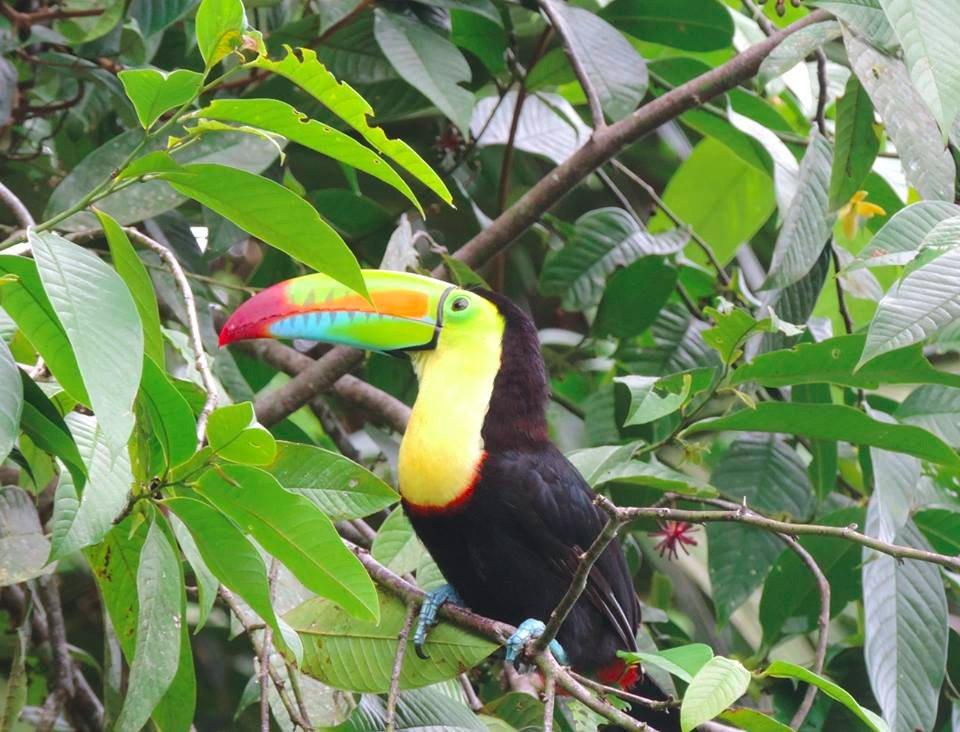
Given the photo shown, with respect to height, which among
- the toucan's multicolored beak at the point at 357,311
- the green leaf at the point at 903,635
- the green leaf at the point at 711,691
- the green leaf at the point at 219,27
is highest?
the green leaf at the point at 219,27

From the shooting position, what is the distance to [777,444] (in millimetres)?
2643

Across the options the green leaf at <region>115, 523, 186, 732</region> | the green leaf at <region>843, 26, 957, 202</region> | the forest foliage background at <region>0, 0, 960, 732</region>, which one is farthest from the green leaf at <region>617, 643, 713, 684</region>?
the green leaf at <region>843, 26, 957, 202</region>

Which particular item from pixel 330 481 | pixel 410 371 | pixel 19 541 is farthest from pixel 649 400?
pixel 410 371

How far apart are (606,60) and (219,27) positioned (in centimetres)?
131

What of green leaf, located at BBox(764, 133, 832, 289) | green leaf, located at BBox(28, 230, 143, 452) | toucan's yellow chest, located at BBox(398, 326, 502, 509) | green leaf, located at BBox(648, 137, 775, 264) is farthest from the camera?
green leaf, located at BBox(648, 137, 775, 264)

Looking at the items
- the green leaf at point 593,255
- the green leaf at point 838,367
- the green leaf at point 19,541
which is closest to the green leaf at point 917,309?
the green leaf at point 838,367

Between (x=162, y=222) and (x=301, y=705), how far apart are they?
1322 mm

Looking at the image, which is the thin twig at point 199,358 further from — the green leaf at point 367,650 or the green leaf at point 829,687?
the green leaf at point 829,687

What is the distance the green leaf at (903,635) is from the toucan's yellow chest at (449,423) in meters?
0.68

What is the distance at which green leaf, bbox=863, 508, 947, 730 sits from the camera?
76.3 inches

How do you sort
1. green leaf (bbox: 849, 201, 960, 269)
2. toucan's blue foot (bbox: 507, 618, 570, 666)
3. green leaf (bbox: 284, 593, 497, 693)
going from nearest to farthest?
green leaf (bbox: 849, 201, 960, 269) < green leaf (bbox: 284, 593, 497, 693) < toucan's blue foot (bbox: 507, 618, 570, 666)

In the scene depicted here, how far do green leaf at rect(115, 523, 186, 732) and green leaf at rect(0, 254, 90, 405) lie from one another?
0.69 feet

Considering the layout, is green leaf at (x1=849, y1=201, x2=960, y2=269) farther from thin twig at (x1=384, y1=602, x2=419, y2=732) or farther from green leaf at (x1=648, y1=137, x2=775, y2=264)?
green leaf at (x1=648, y1=137, x2=775, y2=264)

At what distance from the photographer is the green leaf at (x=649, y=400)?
1.93 meters
